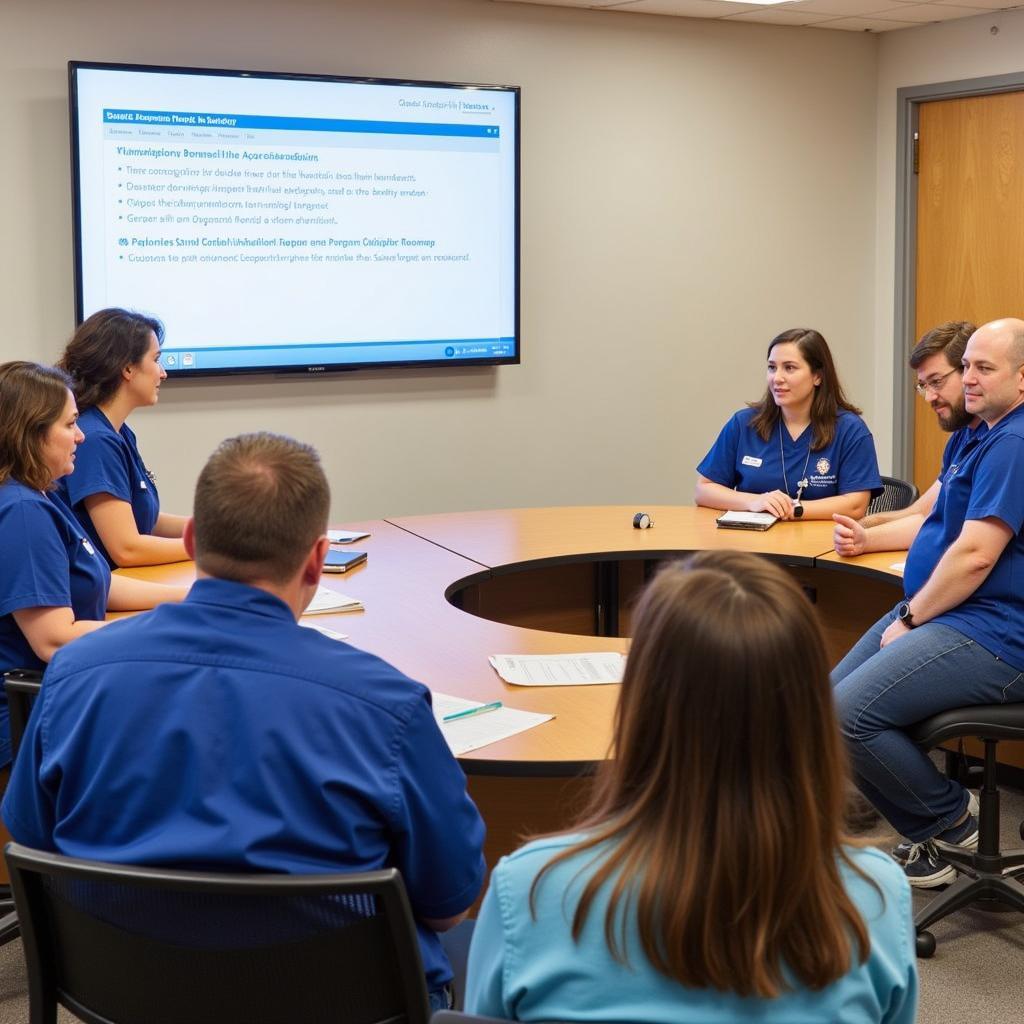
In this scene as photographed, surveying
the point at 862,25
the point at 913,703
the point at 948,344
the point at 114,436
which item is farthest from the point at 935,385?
the point at 862,25

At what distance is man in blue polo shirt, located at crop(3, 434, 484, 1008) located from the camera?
144cm

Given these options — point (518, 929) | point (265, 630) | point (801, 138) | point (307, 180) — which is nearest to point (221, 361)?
point (307, 180)

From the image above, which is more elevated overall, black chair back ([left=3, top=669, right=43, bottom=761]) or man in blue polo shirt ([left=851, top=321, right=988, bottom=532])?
man in blue polo shirt ([left=851, top=321, right=988, bottom=532])

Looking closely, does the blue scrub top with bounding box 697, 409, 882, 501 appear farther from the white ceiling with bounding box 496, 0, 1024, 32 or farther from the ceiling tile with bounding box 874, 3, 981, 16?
the ceiling tile with bounding box 874, 3, 981, 16

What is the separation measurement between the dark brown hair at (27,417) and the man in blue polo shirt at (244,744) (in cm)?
115

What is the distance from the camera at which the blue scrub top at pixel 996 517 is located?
2.82 meters

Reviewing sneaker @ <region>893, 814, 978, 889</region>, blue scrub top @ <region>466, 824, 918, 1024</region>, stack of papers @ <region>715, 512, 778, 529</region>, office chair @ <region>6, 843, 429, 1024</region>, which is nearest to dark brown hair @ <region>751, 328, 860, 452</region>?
stack of papers @ <region>715, 512, 778, 529</region>

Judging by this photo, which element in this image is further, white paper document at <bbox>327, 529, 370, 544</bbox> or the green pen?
white paper document at <bbox>327, 529, 370, 544</bbox>

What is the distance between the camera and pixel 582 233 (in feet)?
18.3

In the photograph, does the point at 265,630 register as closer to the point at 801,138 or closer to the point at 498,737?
the point at 498,737

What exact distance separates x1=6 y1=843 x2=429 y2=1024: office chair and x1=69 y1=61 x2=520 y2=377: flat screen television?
11.3 feet

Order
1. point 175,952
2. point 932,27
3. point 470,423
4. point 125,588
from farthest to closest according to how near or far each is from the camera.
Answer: point 932,27, point 470,423, point 125,588, point 175,952

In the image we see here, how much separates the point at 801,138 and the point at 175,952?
214 inches

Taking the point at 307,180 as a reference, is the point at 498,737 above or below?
below
